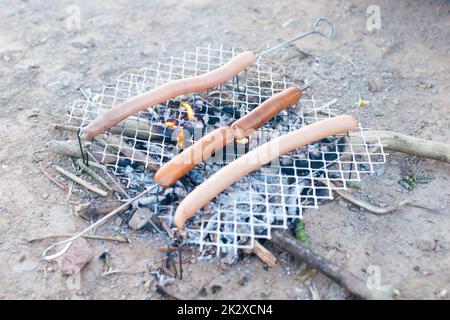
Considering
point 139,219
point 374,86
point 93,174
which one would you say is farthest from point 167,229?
point 374,86

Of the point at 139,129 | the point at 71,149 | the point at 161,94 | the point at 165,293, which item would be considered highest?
the point at 161,94

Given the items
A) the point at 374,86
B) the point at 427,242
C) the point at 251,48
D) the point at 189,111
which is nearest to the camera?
the point at 427,242

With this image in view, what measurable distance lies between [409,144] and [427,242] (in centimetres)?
118

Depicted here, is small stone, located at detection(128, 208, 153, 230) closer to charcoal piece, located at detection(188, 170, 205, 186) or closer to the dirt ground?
→ the dirt ground

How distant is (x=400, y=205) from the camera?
4637 mm

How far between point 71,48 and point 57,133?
6.03 ft

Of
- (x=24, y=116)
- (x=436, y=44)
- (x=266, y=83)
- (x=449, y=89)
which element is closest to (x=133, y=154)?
(x=24, y=116)

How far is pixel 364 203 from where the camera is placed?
15.4ft

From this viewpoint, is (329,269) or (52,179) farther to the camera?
(52,179)

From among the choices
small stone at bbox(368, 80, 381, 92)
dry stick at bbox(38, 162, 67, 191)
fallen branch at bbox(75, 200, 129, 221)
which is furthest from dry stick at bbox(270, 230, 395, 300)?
small stone at bbox(368, 80, 381, 92)

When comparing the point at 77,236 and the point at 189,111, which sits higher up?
the point at 189,111

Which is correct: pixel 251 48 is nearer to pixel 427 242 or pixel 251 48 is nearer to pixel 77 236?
pixel 427 242

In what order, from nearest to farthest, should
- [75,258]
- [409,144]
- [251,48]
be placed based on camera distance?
[75,258]
[409,144]
[251,48]

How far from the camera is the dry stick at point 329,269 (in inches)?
152
